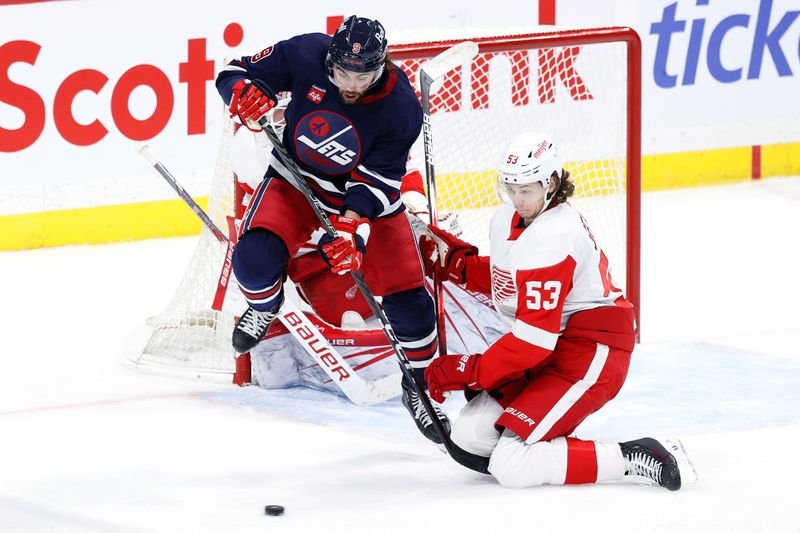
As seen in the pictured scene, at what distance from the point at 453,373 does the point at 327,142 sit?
686 mm

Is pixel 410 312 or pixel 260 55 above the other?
pixel 260 55

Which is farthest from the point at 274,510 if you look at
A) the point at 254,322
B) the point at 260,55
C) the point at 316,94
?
the point at 260,55

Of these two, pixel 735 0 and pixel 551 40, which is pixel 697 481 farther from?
pixel 735 0

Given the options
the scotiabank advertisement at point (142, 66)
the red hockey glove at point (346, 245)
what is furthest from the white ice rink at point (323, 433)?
the red hockey glove at point (346, 245)

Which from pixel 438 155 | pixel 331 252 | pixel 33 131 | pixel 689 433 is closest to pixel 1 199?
pixel 33 131

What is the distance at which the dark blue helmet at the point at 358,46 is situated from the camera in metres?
3.40

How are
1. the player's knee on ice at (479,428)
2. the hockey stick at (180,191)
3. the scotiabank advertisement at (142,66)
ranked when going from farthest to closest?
the scotiabank advertisement at (142,66) → the hockey stick at (180,191) → the player's knee on ice at (479,428)

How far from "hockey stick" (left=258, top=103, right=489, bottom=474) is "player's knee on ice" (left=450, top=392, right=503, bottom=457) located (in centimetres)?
2

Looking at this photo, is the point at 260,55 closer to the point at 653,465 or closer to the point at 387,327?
the point at 387,327

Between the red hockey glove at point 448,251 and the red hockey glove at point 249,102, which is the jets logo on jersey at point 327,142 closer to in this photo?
the red hockey glove at point 249,102

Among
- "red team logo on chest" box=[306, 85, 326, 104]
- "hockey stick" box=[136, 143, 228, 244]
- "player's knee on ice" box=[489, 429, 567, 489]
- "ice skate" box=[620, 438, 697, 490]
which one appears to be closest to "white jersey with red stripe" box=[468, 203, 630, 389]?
"player's knee on ice" box=[489, 429, 567, 489]

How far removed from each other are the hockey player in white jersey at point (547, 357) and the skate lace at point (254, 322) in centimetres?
49

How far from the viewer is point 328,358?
4098mm

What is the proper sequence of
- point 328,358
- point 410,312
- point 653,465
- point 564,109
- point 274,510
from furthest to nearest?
point 564,109 < point 328,358 < point 410,312 < point 653,465 < point 274,510
